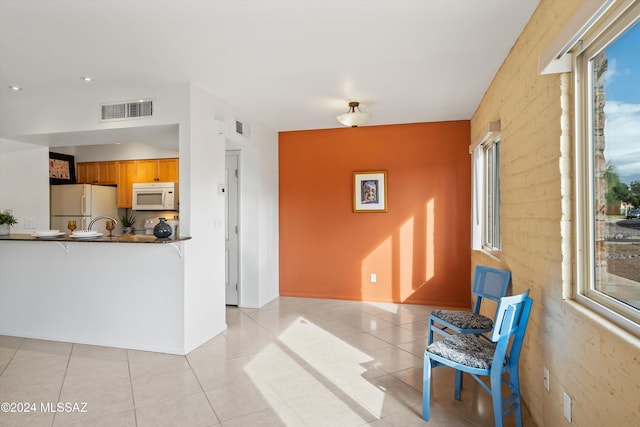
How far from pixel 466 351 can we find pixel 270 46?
2.43 meters

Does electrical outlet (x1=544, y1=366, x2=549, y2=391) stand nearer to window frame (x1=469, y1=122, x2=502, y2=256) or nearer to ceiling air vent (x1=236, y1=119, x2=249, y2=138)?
window frame (x1=469, y1=122, x2=502, y2=256)

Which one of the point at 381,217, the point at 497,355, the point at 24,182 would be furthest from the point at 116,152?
the point at 497,355

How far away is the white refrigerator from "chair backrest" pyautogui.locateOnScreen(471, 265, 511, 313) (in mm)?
5408

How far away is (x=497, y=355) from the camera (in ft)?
6.57

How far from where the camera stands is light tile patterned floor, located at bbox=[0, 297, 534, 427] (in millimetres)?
2268

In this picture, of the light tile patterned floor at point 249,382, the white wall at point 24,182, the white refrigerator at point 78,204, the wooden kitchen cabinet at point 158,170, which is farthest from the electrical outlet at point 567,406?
the white refrigerator at point 78,204

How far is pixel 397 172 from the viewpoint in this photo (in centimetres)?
502

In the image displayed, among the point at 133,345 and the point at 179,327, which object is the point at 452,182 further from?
the point at 133,345

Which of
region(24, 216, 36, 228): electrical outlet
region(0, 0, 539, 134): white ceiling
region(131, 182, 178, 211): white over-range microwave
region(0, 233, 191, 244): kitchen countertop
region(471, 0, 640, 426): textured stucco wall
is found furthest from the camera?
region(131, 182, 178, 211): white over-range microwave

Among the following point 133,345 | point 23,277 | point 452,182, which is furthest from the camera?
point 452,182

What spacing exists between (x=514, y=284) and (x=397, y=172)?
102 inches

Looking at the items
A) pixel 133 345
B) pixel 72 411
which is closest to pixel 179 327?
pixel 133 345

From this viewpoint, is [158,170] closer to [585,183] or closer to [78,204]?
[78,204]

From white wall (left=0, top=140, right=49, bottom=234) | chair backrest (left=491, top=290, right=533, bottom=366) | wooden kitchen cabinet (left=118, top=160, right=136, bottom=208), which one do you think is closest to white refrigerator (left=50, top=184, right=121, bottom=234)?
wooden kitchen cabinet (left=118, top=160, right=136, bottom=208)
